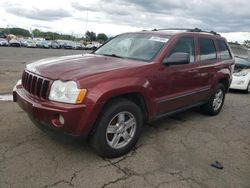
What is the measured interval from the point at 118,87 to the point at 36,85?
3.51 ft

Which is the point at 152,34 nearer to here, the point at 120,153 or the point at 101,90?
the point at 101,90

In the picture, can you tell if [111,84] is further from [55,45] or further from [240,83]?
[55,45]

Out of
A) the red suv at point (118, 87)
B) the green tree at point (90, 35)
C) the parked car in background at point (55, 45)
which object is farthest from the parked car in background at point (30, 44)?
the green tree at point (90, 35)

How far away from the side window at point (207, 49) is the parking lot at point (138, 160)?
4.64ft

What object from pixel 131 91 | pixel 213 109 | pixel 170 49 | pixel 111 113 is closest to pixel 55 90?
pixel 111 113

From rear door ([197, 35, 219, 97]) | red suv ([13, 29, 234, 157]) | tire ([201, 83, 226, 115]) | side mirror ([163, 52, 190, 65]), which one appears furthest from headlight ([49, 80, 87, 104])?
tire ([201, 83, 226, 115])

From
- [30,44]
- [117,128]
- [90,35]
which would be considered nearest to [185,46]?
[117,128]

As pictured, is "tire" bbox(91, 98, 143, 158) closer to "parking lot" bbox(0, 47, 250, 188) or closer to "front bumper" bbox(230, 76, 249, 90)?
"parking lot" bbox(0, 47, 250, 188)

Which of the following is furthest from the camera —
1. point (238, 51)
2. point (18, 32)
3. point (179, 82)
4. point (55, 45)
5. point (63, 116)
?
point (18, 32)

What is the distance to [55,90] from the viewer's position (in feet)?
9.40

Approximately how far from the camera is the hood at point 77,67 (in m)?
2.95

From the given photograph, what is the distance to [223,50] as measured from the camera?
554 cm

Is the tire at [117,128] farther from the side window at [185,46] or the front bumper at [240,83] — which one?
the front bumper at [240,83]

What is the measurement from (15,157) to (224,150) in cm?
307
